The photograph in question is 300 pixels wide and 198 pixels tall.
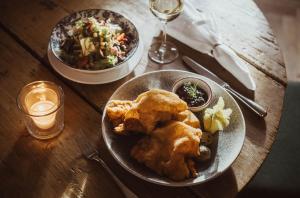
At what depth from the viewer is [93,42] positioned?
1.42 metres

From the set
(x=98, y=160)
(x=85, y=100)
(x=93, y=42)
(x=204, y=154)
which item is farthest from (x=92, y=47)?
(x=204, y=154)

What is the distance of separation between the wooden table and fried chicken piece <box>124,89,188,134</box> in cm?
15

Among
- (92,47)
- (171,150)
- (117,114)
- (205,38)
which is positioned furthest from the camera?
(205,38)

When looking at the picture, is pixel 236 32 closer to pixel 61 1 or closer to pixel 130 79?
pixel 130 79

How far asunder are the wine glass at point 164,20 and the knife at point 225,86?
0.24 feet

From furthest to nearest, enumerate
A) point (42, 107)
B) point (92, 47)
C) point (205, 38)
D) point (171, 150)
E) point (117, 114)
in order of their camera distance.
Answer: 1. point (205, 38)
2. point (92, 47)
3. point (42, 107)
4. point (117, 114)
5. point (171, 150)

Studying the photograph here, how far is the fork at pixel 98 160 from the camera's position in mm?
1110

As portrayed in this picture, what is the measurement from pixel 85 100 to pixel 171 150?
0.43 metres

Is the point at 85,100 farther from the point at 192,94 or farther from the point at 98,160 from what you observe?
the point at 192,94

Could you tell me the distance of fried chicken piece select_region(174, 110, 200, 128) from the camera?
3.89 feet

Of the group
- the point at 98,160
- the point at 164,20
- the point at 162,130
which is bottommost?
the point at 98,160

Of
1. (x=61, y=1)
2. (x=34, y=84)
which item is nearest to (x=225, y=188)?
(x=34, y=84)

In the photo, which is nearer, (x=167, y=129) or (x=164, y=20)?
(x=167, y=129)

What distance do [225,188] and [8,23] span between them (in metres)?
1.13
